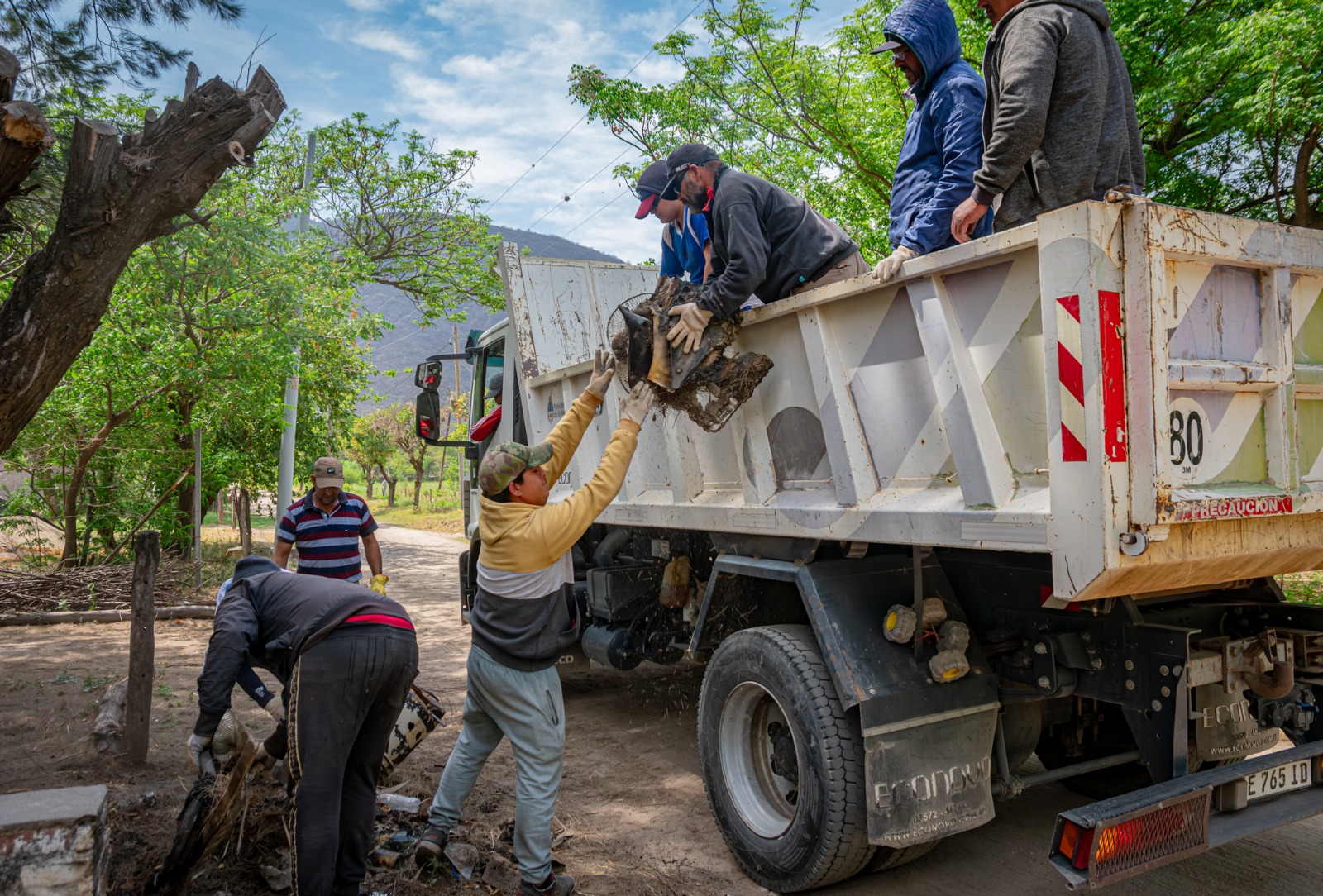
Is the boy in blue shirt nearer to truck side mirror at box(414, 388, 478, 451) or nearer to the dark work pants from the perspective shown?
the dark work pants

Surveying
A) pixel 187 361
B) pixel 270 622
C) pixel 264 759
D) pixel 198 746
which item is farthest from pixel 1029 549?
pixel 187 361

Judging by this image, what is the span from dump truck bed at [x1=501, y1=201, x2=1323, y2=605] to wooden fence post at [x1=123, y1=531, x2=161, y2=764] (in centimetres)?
340

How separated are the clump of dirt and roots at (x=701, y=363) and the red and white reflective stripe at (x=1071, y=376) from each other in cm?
131

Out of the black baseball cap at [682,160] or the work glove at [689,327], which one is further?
the black baseball cap at [682,160]

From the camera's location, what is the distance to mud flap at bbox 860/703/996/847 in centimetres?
288

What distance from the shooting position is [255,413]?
36.6 ft

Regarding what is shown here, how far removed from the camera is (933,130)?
3.61 meters

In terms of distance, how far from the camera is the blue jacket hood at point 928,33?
352cm

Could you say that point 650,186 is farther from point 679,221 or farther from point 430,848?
point 430,848

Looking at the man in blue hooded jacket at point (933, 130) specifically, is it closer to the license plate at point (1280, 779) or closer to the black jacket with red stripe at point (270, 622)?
the license plate at point (1280, 779)

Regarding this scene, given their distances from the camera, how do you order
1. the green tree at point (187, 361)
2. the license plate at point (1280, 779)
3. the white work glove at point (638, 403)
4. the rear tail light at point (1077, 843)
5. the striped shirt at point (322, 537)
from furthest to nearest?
the green tree at point (187, 361) → the striped shirt at point (322, 537) → the white work glove at point (638, 403) → the license plate at point (1280, 779) → the rear tail light at point (1077, 843)

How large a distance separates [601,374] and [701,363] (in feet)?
1.62

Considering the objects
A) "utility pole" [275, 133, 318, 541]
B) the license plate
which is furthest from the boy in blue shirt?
"utility pole" [275, 133, 318, 541]

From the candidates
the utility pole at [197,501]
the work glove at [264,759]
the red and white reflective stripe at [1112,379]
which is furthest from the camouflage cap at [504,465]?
the utility pole at [197,501]
